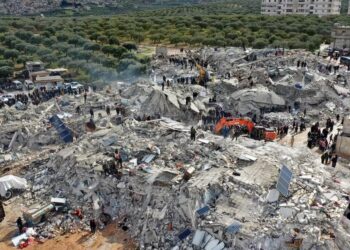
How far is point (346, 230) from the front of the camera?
44.2ft

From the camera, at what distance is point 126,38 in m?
61.8

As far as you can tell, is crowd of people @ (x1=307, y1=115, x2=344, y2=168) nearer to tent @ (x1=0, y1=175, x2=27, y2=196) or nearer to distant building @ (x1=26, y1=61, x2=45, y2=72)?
tent @ (x1=0, y1=175, x2=27, y2=196)

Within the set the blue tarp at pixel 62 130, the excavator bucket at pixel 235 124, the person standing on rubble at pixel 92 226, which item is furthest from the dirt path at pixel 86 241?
the excavator bucket at pixel 235 124

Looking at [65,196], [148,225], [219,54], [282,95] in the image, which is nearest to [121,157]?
[65,196]

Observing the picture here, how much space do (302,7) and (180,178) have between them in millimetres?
82639

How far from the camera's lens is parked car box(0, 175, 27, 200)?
18.6 meters

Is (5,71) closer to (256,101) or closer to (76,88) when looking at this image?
(76,88)

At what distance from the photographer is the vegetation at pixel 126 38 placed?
147ft

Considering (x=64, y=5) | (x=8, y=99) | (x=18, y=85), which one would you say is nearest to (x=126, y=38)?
(x=18, y=85)

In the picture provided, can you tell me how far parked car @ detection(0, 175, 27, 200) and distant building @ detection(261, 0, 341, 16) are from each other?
80026mm

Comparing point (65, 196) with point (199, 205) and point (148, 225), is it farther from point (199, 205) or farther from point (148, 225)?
point (199, 205)

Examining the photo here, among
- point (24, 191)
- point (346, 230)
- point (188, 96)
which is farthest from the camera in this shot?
point (188, 96)

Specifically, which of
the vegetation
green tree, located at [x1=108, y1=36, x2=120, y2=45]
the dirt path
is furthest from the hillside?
the dirt path

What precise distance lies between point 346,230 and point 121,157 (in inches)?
392
